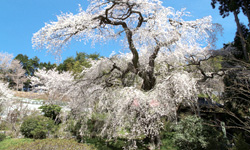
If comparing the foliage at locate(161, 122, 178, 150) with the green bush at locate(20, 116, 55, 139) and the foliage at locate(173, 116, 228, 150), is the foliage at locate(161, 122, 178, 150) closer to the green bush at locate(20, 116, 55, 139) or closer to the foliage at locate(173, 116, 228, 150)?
the foliage at locate(173, 116, 228, 150)

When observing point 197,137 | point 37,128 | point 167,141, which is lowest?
point 167,141

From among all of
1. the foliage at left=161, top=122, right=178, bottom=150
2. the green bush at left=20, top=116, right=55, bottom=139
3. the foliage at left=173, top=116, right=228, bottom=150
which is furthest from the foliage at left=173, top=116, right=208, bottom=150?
the green bush at left=20, top=116, right=55, bottom=139

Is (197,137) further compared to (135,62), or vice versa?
(135,62)

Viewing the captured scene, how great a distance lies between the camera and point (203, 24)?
22.5ft

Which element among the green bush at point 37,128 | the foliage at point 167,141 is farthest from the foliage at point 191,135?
the green bush at point 37,128

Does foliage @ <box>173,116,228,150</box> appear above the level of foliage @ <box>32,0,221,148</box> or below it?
below

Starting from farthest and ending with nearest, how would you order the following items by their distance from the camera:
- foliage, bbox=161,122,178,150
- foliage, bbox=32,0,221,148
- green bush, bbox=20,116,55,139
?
green bush, bbox=20,116,55,139 → foliage, bbox=161,122,178,150 → foliage, bbox=32,0,221,148

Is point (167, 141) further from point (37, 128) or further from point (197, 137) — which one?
point (37, 128)

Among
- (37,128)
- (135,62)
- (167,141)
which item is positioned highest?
(135,62)

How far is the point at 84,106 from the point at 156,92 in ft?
9.50

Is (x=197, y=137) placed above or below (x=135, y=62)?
below

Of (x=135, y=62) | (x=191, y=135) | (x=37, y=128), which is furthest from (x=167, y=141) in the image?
(x=37, y=128)

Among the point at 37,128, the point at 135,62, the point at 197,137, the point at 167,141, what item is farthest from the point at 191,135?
the point at 37,128

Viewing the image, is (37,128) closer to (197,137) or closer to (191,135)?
(191,135)
